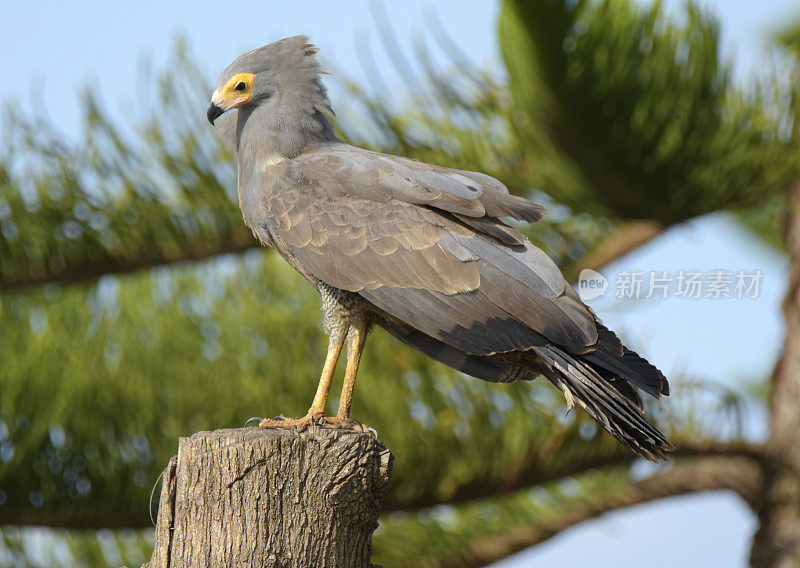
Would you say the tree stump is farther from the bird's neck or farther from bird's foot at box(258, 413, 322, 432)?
the bird's neck

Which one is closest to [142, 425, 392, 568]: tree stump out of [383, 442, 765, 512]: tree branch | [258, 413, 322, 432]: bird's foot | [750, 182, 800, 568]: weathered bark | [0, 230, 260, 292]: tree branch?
[258, 413, 322, 432]: bird's foot

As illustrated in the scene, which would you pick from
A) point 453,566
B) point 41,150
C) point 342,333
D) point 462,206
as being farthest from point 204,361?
point 462,206

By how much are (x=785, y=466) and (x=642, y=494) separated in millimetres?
742

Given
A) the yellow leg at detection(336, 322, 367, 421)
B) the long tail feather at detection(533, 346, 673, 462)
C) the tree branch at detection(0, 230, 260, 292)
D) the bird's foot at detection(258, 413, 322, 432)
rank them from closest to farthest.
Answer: the long tail feather at detection(533, 346, 673, 462) → the bird's foot at detection(258, 413, 322, 432) → the yellow leg at detection(336, 322, 367, 421) → the tree branch at detection(0, 230, 260, 292)

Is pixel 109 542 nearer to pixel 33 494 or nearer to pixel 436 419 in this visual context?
pixel 33 494

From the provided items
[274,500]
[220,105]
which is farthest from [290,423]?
[220,105]

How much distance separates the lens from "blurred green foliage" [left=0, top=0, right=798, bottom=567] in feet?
13.5

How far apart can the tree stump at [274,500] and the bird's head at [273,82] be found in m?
0.96

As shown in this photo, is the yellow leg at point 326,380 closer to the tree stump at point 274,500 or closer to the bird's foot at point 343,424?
the bird's foot at point 343,424

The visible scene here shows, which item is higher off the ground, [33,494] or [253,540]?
[253,540]

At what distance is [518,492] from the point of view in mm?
4609

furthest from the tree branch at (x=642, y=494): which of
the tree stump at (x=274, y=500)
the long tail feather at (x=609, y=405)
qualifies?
the tree stump at (x=274, y=500)

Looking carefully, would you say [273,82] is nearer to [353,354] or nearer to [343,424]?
[353,354]

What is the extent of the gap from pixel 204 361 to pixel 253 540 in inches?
117
